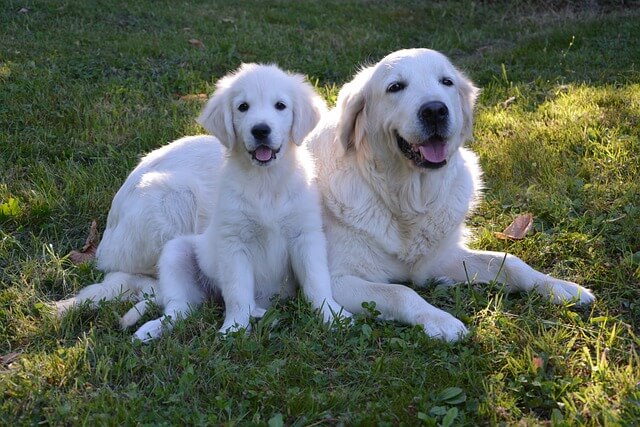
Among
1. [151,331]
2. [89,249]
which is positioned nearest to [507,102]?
[89,249]

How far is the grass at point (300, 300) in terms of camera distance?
2352mm

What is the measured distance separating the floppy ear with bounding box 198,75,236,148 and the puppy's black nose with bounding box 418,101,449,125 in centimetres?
83

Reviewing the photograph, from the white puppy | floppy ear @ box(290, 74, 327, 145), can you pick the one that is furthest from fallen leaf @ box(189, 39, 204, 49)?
floppy ear @ box(290, 74, 327, 145)

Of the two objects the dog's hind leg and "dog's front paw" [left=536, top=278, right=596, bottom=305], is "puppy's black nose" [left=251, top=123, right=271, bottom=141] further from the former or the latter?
"dog's front paw" [left=536, top=278, right=596, bottom=305]

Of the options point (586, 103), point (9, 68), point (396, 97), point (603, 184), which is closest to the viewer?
point (396, 97)

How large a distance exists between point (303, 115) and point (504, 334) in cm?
125

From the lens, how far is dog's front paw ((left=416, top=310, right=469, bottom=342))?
2.75 meters

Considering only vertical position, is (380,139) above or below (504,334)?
above

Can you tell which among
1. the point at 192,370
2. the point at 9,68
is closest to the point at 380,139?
the point at 192,370

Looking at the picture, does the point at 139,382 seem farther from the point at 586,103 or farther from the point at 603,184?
the point at 586,103

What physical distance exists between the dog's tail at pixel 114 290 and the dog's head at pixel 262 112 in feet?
2.71

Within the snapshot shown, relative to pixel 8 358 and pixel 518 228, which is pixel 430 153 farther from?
pixel 8 358

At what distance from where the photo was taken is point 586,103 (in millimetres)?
5160

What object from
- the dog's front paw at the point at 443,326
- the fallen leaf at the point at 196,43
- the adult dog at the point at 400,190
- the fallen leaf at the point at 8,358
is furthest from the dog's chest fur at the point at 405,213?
the fallen leaf at the point at 196,43
